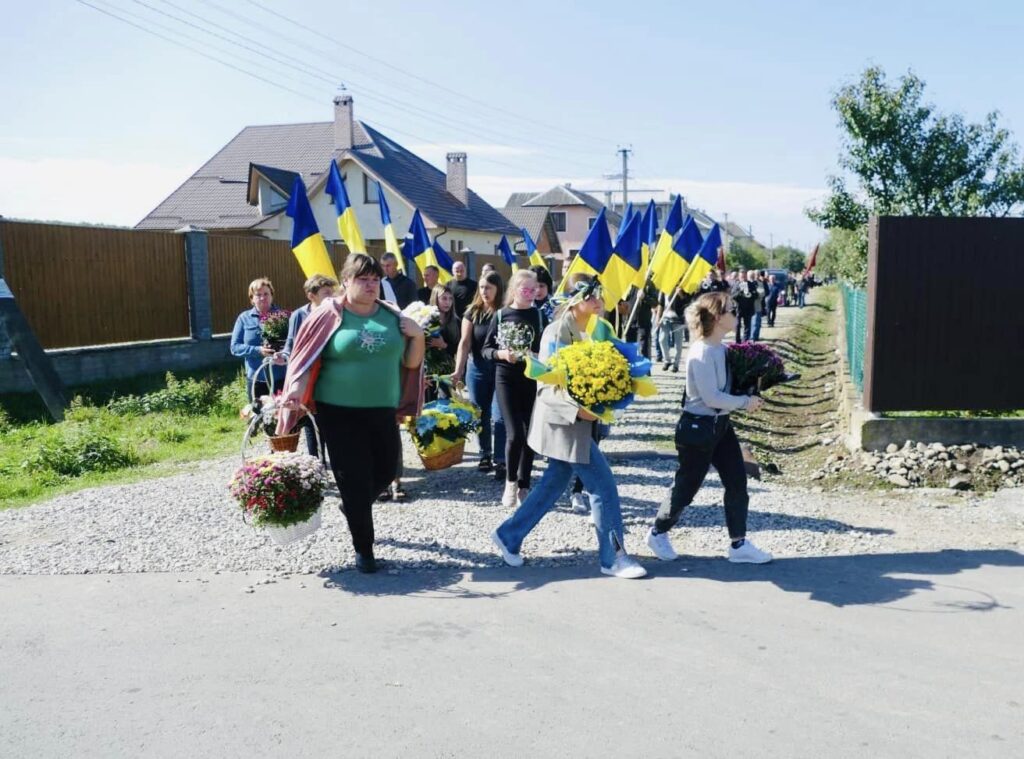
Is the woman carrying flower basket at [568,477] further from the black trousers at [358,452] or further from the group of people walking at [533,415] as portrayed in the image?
the black trousers at [358,452]

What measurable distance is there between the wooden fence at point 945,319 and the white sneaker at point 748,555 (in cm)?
351

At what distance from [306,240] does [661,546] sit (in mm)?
4190

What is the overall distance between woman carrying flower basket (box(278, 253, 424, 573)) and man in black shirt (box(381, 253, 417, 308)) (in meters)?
4.51

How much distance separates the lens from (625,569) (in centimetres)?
539

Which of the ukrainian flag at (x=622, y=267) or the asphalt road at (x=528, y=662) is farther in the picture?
the ukrainian flag at (x=622, y=267)

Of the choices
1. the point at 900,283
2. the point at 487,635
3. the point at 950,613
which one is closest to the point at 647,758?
the point at 487,635

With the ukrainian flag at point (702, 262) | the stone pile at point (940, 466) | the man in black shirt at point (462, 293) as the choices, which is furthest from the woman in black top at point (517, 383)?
the ukrainian flag at point (702, 262)

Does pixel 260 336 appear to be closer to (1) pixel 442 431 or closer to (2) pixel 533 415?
(1) pixel 442 431

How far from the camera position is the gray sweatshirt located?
538 cm

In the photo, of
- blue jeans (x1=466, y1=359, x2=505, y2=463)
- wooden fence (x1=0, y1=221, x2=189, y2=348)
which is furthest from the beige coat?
wooden fence (x1=0, y1=221, x2=189, y2=348)

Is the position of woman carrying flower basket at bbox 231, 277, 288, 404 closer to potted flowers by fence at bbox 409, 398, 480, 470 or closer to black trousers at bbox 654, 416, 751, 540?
potted flowers by fence at bbox 409, 398, 480, 470

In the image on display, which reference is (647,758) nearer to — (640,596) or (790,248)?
(640,596)

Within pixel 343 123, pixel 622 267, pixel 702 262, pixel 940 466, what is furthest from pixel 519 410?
pixel 343 123

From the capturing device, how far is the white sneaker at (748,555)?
564 centimetres
